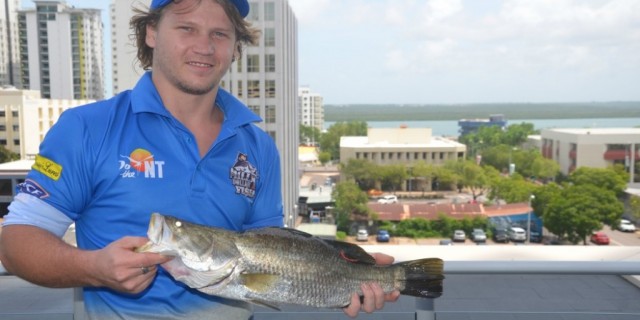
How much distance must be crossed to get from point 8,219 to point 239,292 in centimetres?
50

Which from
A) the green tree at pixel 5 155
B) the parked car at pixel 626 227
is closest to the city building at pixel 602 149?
the parked car at pixel 626 227

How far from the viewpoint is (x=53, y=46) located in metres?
66.1

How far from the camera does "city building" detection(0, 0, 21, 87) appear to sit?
228ft

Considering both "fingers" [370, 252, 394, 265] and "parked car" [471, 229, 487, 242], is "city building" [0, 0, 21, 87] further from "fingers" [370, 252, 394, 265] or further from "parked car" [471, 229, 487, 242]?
"fingers" [370, 252, 394, 265]

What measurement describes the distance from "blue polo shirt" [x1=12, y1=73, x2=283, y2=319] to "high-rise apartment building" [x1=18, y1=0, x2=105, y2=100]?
7014cm

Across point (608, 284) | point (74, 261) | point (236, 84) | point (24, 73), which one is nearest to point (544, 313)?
point (608, 284)

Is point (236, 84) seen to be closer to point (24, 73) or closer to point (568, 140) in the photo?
point (568, 140)

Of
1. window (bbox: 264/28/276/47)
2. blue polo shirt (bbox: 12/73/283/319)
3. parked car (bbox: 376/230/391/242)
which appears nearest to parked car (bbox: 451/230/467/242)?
parked car (bbox: 376/230/391/242)

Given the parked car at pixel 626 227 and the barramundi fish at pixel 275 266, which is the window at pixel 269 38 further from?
the barramundi fish at pixel 275 266

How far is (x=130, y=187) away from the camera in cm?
141

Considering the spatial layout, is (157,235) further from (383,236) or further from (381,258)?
(383,236)

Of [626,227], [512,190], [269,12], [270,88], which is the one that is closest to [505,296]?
[270,88]

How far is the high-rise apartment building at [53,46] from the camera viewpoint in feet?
215

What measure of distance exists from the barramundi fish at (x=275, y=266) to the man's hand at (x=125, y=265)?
21mm
